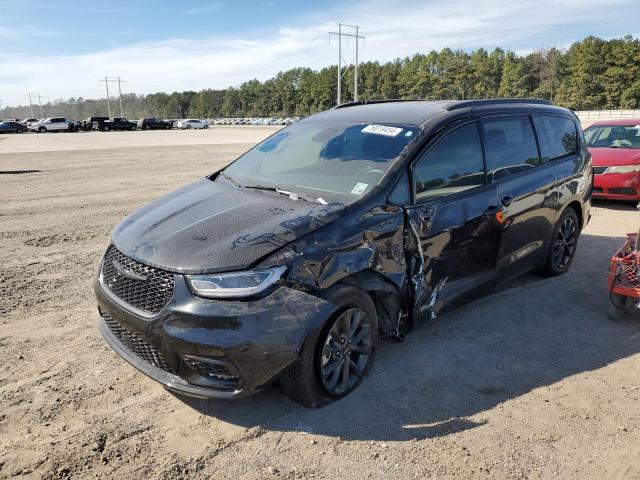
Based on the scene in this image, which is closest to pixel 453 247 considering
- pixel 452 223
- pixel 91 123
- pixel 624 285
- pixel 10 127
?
pixel 452 223

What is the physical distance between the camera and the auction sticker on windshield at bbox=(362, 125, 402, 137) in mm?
3973

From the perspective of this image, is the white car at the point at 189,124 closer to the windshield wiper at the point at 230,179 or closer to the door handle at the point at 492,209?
the windshield wiper at the point at 230,179

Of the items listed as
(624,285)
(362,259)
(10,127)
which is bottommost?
(624,285)

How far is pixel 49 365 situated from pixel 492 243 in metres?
3.58

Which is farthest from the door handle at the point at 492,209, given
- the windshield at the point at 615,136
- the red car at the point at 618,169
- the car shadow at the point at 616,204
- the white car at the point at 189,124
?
the white car at the point at 189,124

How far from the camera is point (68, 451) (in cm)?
288

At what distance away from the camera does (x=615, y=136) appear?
1045 cm

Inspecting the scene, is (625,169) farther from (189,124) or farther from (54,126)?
(189,124)

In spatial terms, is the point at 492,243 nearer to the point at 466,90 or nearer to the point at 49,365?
the point at 49,365

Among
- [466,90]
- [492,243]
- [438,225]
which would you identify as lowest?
[492,243]

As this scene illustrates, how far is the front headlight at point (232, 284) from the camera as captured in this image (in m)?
2.84

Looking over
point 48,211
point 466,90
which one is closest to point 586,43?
A: point 466,90

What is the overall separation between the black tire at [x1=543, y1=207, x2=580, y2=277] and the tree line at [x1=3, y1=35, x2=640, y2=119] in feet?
162

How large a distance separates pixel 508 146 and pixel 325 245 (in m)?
2.51
